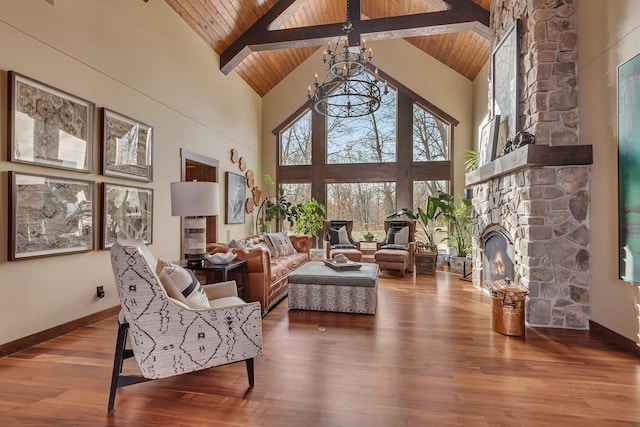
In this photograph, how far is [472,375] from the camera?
2316mm

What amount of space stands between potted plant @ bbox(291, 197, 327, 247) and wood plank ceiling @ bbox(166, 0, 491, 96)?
125 inches

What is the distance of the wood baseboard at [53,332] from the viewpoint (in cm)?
265

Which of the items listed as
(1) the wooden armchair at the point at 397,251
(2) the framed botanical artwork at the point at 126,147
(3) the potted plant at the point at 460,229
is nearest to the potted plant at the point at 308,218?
(1) the wooden armchair at the point at 397,251

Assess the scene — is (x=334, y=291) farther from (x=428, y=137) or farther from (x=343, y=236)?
(x=428, y=137)

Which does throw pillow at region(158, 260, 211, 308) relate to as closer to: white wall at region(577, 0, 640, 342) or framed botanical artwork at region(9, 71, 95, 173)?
framed botanical artwork at region(9, 71, 95, 173)

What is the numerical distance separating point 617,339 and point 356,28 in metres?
5.70

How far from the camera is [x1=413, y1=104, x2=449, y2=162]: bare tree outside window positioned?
7.70 metres

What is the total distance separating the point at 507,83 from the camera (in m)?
4.16

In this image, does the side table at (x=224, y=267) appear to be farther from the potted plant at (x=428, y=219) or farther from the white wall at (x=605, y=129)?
the potted plant at (x=428, y=219)

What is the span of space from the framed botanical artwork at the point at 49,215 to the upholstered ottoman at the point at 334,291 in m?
2.29

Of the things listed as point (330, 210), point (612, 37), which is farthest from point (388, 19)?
point (330, 210)

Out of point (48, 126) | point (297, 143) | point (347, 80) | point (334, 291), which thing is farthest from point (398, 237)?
point (48, 126)

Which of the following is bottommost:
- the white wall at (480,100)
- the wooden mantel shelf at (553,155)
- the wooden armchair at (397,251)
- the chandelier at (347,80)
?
the wooden armchair at (397,251)

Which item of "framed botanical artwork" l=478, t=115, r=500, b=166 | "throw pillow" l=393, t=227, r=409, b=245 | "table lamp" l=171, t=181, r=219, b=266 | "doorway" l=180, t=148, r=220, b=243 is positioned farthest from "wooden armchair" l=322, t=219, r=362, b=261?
"table lamp" l=171, t=181, r=219, b=266
